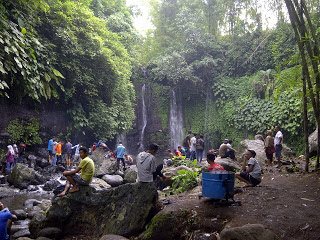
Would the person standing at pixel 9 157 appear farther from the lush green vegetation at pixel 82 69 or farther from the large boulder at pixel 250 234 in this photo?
the large boulder at pixel 250 234

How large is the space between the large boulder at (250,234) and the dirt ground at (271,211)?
13.6 inches

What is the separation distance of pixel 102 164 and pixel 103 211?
26.6ft

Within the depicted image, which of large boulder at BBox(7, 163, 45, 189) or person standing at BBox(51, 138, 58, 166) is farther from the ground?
person standing at BBox(51, 138, 58, 166)

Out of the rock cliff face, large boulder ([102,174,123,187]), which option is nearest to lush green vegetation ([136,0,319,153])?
the rock cliff face

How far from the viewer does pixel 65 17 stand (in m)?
13.4

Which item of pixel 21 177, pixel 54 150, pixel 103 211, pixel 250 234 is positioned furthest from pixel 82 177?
pixel 54 150

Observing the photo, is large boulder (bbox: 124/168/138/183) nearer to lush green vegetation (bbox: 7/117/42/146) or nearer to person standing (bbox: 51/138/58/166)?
person standing (bbox: 51/138/58/166)

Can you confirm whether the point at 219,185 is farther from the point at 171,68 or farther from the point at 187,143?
the point at 171,68

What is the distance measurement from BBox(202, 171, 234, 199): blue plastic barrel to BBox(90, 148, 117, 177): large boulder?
8954 mm

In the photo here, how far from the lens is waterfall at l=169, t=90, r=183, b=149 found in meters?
22.5

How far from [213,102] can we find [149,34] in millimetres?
13365

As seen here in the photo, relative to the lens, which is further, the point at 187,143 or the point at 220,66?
the point at 220,66

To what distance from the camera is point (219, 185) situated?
472cm

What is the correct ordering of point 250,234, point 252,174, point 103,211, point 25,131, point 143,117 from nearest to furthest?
point 250,234
point 103,211
point 252,174
point 25,131
point 143,117
